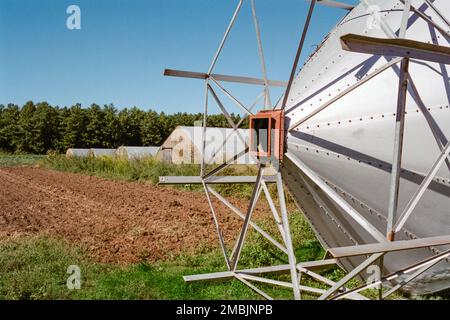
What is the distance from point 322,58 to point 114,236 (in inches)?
359

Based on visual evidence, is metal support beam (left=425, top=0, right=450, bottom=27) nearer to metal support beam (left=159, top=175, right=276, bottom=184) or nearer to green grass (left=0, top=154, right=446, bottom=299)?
metal support beam (left=159, top=175, right=276, bottom=184)

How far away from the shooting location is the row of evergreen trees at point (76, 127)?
68375 millimetres

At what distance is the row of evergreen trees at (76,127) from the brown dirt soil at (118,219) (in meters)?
45.2

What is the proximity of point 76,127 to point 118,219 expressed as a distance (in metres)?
59.9

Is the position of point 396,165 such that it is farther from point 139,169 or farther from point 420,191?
point 139,169

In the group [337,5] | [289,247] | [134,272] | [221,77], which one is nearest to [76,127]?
[134,272]

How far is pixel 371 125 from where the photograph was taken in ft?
16.9

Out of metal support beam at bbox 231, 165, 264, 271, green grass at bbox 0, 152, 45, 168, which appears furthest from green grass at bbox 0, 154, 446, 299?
green grass at bbox 0, 152, 45, 168

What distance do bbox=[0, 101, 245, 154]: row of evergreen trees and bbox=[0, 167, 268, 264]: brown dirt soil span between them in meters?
45.2

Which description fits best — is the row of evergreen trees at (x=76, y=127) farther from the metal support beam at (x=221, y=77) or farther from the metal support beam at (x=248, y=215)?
the metal support beam at (x=248, y=215)

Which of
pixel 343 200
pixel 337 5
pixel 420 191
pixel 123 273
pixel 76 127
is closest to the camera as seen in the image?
pixel 420 191

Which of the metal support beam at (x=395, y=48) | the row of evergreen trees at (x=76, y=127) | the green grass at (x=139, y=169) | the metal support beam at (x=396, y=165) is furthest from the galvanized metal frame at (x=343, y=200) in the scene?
the row of evergreen trees at (x=76, y=127)

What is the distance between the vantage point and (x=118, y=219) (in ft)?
51.7

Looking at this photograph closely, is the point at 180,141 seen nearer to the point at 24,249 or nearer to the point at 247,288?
the point at 24,249
